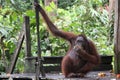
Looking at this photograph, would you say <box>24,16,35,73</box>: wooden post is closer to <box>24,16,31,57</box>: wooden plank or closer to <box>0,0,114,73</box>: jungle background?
<box>24,16,31,57</box>: wooden plank

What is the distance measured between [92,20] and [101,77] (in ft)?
11.8

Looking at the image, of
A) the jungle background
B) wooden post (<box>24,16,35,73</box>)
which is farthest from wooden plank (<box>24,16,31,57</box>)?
the jungle background

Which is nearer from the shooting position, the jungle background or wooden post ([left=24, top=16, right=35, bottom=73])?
wooden post ([left=24, top=16, right=35, bottom=73])

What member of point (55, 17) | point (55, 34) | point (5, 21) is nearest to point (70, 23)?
point (55, 17)

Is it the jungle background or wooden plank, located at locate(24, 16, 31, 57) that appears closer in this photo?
wooden plank, located at locate(24, 16, 31, 57)

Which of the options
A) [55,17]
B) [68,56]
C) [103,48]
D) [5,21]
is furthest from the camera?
[55,17]

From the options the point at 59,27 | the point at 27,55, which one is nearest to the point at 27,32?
the point at 27,55

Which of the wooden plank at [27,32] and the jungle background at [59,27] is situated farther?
the jungle background at [59,27]

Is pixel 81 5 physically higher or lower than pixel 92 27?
higher

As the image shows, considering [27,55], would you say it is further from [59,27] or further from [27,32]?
[59,27]

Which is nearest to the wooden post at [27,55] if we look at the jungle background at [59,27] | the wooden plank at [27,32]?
the wooden plank at [27,32]

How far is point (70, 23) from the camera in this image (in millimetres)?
6723

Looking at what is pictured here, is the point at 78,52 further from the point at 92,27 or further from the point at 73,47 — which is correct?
the point at 92,27

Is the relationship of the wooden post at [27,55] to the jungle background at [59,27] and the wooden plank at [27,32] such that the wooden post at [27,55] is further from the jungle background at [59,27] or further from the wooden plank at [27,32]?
the jungle background at [59,27]
